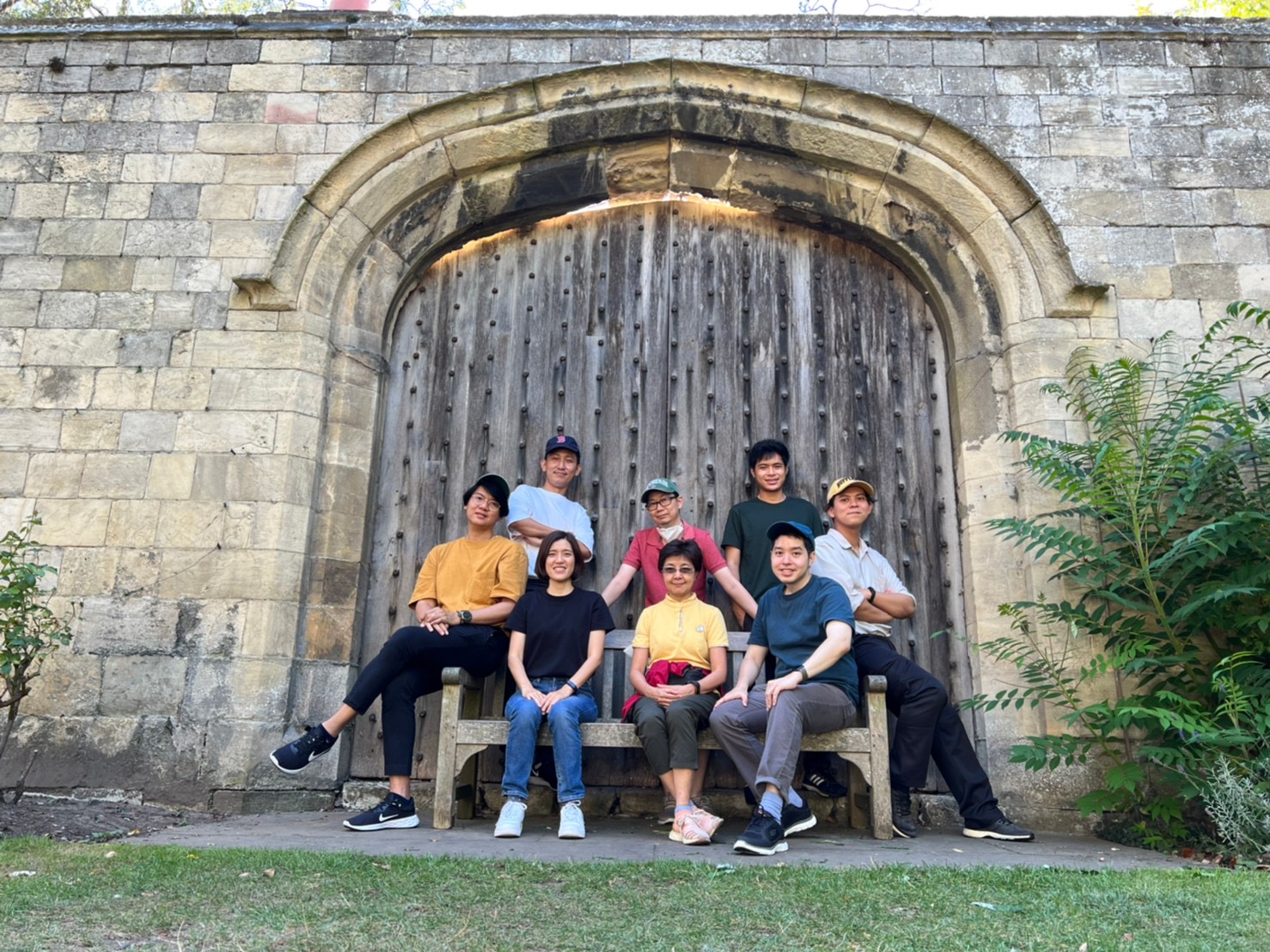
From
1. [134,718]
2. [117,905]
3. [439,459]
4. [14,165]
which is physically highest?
[14,165]

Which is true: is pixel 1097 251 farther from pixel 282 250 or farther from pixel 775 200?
pixel 282 250

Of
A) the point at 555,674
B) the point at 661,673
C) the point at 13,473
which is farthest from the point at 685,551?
the point at 13,473

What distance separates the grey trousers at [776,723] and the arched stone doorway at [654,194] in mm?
1343

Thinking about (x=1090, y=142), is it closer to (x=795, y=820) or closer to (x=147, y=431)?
(x=795, y=820)

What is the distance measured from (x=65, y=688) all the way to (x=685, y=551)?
2.98m

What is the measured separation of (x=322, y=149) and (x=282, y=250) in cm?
66

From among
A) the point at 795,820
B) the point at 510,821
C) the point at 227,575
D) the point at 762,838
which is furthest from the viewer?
the point at 227,575

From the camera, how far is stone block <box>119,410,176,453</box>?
5.07m

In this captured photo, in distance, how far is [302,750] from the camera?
4.25m

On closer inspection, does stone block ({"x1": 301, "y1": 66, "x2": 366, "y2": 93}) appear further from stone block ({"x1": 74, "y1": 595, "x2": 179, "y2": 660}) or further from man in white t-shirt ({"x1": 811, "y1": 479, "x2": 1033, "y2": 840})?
man in white t-shirt ({"x1": 811, "y1": 479, "x2": 1033, "y2": 840})

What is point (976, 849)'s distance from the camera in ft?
12.3

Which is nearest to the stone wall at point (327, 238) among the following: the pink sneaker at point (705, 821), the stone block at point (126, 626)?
the stone block at point (126, 626)

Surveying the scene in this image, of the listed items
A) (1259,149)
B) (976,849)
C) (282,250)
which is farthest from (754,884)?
(1259,149)

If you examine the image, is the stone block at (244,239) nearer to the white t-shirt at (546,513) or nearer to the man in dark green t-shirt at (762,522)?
the white t-shirt at (546,513)
